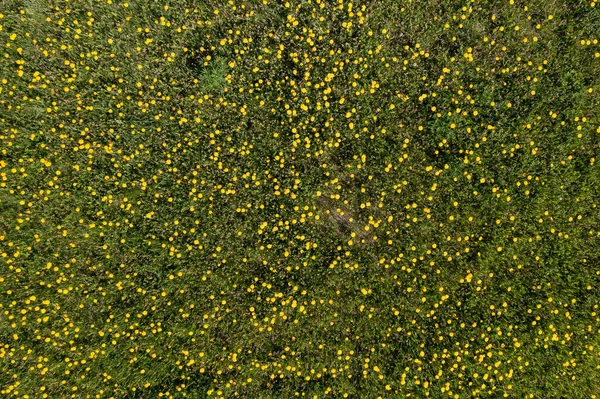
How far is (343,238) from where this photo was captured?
12.3 ft

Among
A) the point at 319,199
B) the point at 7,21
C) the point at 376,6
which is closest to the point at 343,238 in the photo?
the point at 319,199

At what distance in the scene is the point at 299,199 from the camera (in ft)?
12.1

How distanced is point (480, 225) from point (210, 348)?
3.29 metres

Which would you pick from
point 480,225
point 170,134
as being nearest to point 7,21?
point 170,134

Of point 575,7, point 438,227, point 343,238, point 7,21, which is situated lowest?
point 343,238

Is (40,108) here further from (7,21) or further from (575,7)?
(575,7)

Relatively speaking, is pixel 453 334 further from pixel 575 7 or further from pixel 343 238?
pixel 575 7

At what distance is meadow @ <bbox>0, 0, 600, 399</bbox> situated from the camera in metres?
3.59

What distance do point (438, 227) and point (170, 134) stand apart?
310cm

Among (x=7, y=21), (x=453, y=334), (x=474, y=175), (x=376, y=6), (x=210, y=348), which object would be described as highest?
(x=376, y=6)

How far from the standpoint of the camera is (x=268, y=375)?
149 inches

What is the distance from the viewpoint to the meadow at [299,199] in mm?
3588

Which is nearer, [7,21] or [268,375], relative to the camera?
[7,21]

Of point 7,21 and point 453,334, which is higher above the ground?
point 7,21
